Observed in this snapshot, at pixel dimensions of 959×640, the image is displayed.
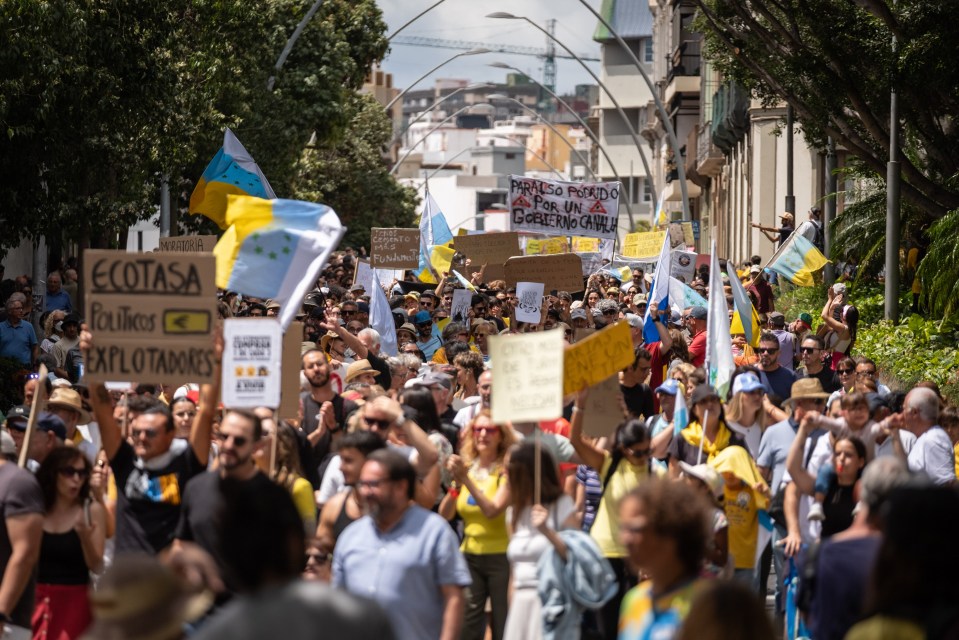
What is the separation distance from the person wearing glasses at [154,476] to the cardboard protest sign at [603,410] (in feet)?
7.74

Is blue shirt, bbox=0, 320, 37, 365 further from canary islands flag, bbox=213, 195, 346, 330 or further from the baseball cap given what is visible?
the baseball cap

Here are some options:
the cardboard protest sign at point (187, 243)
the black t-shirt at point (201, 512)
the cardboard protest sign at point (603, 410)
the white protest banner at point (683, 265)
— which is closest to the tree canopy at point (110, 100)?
the cardboard protest sign at point (187, 243)

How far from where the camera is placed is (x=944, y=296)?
18.5 metres

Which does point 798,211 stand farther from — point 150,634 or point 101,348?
point 150,634

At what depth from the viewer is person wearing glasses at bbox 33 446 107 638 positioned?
6.96 metres

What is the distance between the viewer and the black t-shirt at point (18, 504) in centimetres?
670

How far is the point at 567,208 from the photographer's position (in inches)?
930

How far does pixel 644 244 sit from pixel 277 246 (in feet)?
55.6

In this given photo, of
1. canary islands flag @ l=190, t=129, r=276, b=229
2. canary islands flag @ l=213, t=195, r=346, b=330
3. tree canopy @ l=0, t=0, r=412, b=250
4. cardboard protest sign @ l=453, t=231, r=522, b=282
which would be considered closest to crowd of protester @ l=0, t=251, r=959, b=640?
canary islands flag @ l=213, t=195, r=346, b=330

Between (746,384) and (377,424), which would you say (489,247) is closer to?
(746,384)

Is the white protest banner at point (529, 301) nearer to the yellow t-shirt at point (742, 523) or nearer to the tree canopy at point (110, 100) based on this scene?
the tree canopy at point (110, 100)

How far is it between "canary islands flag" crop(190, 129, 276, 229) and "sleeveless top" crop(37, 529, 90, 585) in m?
8.91

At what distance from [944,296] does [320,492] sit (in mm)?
11779

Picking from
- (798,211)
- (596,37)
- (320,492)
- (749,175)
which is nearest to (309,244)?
(320,492)
